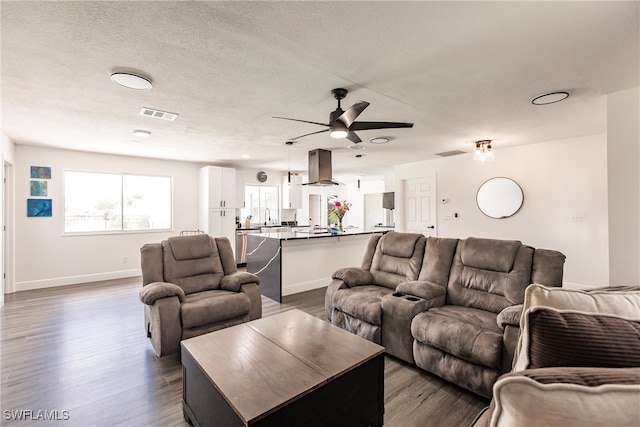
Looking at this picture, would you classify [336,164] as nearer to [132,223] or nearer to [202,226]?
[202,226]

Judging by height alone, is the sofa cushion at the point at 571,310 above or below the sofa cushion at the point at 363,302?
above

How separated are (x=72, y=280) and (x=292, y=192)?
16.6 ft

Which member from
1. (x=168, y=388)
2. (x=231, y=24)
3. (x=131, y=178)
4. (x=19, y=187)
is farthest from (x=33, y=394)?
(x=131, y=178)

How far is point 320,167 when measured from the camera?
17.2 ft

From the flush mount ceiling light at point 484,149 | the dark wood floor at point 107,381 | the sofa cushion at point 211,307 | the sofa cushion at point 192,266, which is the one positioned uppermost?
the flush mount ceiling light at point 484,149

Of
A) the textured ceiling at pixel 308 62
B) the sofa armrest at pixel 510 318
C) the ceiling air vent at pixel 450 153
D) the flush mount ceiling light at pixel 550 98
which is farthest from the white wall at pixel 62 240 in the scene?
the flush mount ceiling light at pixel 550 98

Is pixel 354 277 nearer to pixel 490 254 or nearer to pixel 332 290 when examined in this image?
pixel 332 290

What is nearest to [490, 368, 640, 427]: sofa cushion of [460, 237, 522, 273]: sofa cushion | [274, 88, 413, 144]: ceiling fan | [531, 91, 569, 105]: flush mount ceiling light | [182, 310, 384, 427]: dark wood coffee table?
[182, 310, 384, 427]: dark wood coffee table

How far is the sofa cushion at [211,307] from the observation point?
2.57 meters

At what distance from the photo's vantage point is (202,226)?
665 centimetres

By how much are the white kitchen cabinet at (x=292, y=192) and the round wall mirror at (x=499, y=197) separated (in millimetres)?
4516

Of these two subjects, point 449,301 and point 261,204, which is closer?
point 449,301

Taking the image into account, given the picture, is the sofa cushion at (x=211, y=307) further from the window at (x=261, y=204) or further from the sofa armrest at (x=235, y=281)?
the window at (x=261, y=204)

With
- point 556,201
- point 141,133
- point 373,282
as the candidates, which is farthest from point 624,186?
point 141,133
